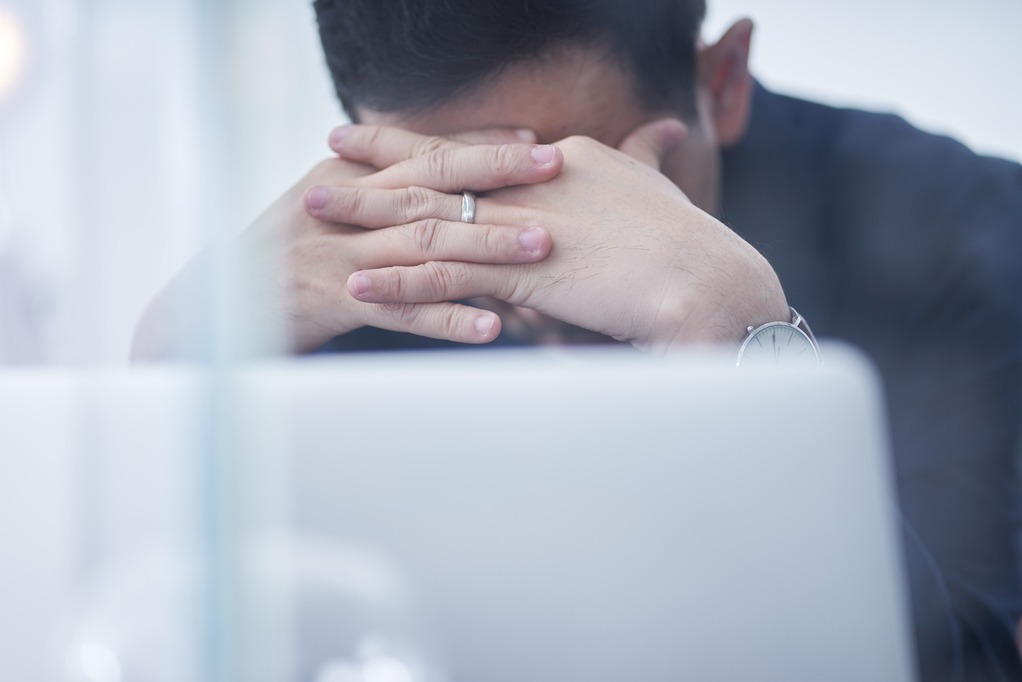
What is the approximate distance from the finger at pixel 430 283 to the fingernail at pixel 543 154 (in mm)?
94

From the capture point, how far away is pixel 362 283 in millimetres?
603

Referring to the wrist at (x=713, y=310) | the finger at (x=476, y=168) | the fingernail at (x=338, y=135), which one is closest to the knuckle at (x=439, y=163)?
the finger at (x=476, y=168)

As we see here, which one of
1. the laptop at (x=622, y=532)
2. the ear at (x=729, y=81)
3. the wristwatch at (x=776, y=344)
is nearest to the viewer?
the laptop at (x=622, y=532)

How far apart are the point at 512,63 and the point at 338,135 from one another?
0.18 meters

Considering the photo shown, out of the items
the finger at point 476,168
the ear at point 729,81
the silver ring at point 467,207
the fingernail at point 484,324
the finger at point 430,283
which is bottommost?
the fingernail at point 484,324

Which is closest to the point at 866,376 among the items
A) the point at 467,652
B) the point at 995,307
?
the point at 467,652

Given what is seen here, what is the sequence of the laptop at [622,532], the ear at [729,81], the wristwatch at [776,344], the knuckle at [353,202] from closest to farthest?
the laptop at [622,532], the wristwatch at [776,344], the knuckle at [353,202], the ear at [729,81]

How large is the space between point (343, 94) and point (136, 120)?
0.19 metres

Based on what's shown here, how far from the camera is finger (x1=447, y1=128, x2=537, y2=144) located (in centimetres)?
65

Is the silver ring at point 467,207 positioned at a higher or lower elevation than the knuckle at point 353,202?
lower

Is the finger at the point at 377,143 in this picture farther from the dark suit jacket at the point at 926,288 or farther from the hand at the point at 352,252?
the dark suit jacket at the point at 926,288

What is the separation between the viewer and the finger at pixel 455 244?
1.83 ft

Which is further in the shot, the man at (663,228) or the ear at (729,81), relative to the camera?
the ear at (729,81)

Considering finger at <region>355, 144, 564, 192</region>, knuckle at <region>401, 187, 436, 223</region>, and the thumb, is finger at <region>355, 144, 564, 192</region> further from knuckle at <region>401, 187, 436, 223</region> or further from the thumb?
the thumb
